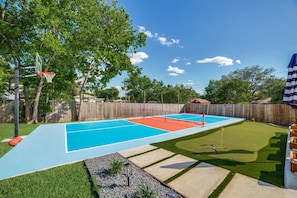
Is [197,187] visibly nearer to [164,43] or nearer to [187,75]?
[164,43]

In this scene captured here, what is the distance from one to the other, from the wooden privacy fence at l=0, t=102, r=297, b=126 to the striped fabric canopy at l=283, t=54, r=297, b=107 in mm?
10311

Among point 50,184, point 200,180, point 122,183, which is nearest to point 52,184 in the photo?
point 50,184

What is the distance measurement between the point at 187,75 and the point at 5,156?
102ft

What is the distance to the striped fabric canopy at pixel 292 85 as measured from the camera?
9.08 ft

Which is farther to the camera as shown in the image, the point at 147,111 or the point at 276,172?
the point at 147,111

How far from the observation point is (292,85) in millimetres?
2836

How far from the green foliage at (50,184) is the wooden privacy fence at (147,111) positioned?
9700 mm

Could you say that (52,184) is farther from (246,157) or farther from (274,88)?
(274,88)

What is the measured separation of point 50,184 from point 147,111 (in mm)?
13141

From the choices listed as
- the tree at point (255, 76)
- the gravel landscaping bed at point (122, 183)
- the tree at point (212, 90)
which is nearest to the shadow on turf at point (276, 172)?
the gravel landscaping bed at point (122, 183)

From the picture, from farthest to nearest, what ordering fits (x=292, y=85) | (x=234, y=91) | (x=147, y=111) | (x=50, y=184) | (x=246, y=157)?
(x=234, y=91), (x=147, y=111), (x=246, y=157), (x=292, y=85), (x=50, y=184)

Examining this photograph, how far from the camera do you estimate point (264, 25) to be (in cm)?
1066

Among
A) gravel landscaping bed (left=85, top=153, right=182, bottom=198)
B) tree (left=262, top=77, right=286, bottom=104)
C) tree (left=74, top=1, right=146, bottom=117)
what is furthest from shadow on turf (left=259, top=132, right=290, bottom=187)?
tree (left=262, top=77, right=286, bottom=104)

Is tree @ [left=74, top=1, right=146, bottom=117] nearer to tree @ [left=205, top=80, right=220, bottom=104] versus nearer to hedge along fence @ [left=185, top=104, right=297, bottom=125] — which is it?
hedge along fence @ [left=185, top=104, right=297, bottom=125]
